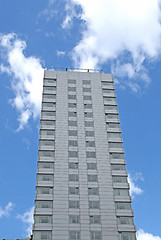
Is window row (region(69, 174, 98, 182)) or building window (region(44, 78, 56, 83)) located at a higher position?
building window (region(44, 78, 56, 83))

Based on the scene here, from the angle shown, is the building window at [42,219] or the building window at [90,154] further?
the building window at [90,154]

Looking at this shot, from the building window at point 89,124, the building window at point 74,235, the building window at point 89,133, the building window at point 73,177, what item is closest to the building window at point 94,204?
the building window at point 73,177

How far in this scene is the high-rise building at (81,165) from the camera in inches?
2106

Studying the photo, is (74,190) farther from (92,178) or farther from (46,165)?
(46,165)

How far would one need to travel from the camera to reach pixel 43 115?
234 ft

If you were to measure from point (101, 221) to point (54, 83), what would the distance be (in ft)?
134

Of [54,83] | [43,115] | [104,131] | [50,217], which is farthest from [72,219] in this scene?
[54,83]

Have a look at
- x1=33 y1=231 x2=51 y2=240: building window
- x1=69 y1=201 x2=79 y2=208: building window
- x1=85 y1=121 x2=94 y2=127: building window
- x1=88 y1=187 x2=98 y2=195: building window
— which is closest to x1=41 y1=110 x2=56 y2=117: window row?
x1=85 y1=121 x2=94 y2=127: building window

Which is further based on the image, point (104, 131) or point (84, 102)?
point (84, 102)

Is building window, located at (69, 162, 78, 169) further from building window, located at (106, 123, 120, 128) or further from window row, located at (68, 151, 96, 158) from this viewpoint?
building window, located at (106, 123, 120, 128)

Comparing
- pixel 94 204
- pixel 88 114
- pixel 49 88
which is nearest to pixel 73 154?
pixel 94 204

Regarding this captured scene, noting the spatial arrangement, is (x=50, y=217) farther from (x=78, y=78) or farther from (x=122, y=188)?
(x=78, y=78)

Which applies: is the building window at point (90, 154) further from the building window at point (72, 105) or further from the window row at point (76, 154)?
the building window at point (72, 105)

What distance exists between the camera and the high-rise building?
176ft
